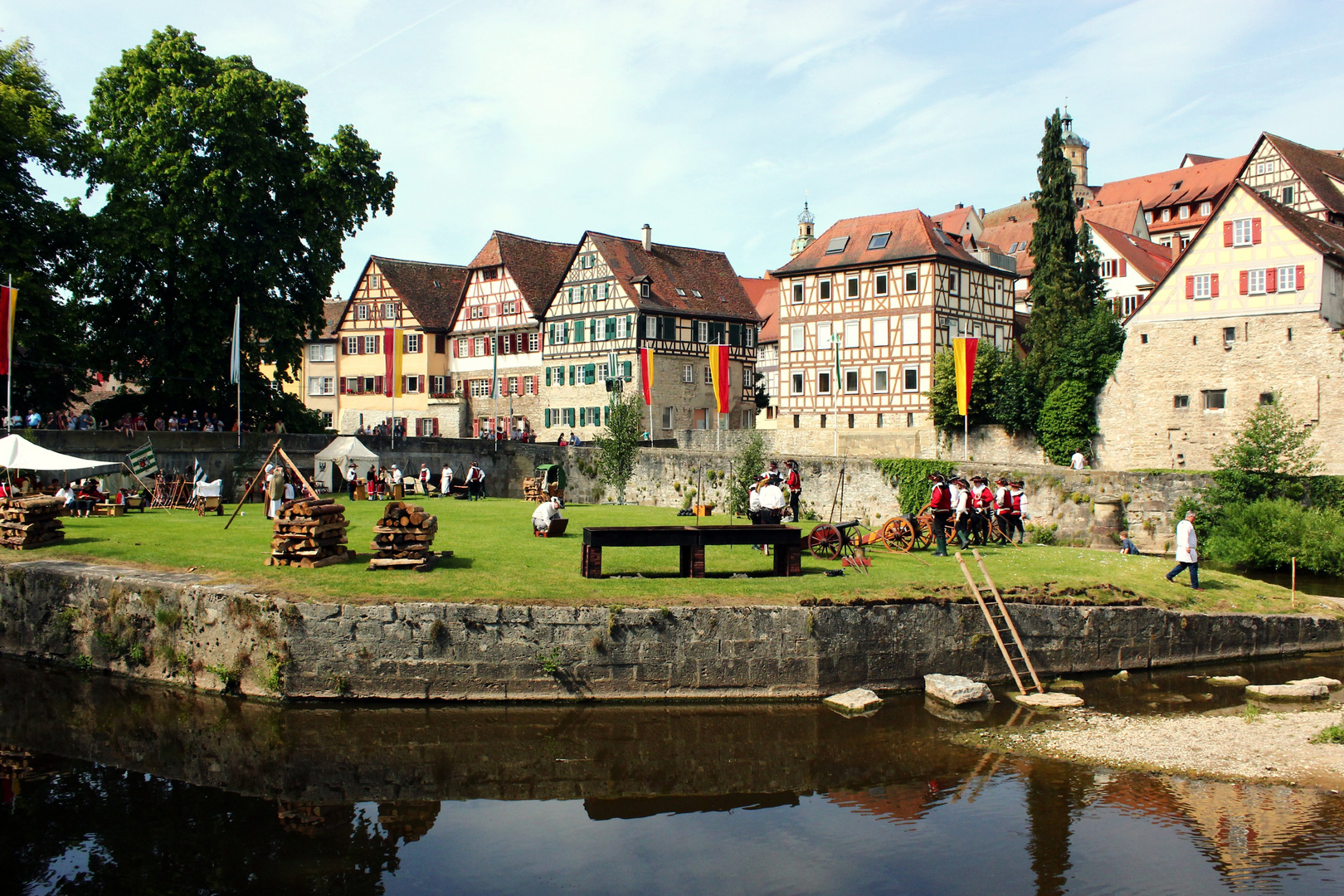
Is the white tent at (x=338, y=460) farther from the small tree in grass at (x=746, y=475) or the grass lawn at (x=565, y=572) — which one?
the small tree in grass at (x=746, y=475)

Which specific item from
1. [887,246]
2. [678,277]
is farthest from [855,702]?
[678,277]

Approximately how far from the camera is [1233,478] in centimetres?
3098

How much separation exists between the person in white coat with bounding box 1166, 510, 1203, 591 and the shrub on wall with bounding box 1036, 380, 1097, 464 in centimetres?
2150

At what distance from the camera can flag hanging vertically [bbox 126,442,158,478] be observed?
28.6 m

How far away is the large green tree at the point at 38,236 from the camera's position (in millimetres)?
29422

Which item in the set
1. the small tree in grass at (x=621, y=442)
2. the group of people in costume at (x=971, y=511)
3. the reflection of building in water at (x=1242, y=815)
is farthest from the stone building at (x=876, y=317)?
the reflection of building in water at (x=1242, y=815)

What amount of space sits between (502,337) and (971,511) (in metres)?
39.1

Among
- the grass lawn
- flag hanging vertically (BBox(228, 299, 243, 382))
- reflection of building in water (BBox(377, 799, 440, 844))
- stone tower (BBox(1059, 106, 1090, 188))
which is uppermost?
stone tower (BBox(1059, 106, 1090, 188))

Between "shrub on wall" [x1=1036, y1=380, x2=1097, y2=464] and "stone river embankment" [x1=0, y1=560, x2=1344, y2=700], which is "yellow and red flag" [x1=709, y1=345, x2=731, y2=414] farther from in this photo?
"stone river embankment" [x1=0, y1=560, x2=1344, y2=700]

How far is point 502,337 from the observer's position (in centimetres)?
5725

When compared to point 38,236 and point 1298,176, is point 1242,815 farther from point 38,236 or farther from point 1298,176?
point 1298,176

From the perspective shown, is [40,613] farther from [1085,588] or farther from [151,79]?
[151,79]

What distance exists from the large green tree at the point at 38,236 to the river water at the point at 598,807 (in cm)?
1901

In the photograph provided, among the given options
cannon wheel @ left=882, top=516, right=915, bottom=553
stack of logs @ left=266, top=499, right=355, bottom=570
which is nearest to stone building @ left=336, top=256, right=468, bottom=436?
cannon wheel @ left=882, top=516, right=915, bottom=553
